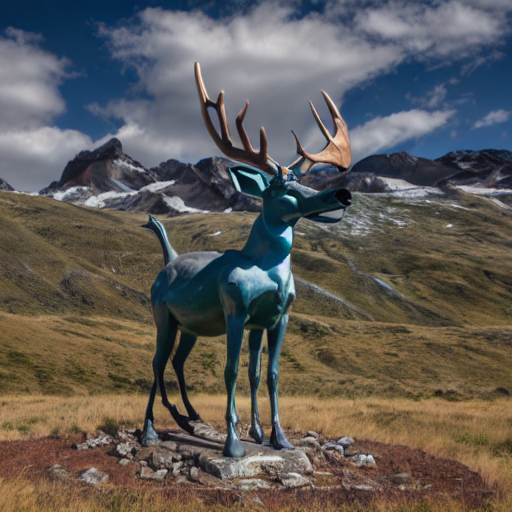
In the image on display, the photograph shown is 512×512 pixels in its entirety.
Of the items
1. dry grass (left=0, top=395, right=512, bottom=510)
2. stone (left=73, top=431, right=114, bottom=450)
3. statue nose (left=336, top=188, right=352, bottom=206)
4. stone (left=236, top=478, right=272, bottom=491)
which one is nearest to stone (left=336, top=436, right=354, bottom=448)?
dry grass (left=0, top=395, right=512, bottom=510)

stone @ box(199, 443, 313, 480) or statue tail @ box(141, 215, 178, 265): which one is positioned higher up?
statue tail @ box(141, 215, 178, 265)

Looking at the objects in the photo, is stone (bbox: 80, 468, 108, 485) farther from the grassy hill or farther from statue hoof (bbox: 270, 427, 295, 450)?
the grassy hill

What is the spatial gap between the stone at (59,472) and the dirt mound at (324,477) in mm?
58

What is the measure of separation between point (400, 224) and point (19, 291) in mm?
91769

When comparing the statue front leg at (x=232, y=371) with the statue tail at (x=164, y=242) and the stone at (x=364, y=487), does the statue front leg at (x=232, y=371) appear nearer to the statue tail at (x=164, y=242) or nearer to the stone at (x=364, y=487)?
the stone at (x=364, y=487)

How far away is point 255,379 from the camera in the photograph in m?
8.19

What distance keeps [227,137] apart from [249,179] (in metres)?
0.71

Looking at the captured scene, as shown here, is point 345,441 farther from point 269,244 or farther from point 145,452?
point 269,244

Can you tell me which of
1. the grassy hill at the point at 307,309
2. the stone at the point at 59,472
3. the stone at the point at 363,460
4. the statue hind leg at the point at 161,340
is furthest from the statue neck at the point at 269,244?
the grassy hill at the point at 307,309

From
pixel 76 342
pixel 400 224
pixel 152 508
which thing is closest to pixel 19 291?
pixel 76 342

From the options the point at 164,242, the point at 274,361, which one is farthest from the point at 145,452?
the point at 164,242

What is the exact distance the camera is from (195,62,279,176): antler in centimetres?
Result: 760

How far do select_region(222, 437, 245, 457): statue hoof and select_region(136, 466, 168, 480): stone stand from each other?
2.87 feet

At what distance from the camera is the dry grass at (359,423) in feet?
29.0
